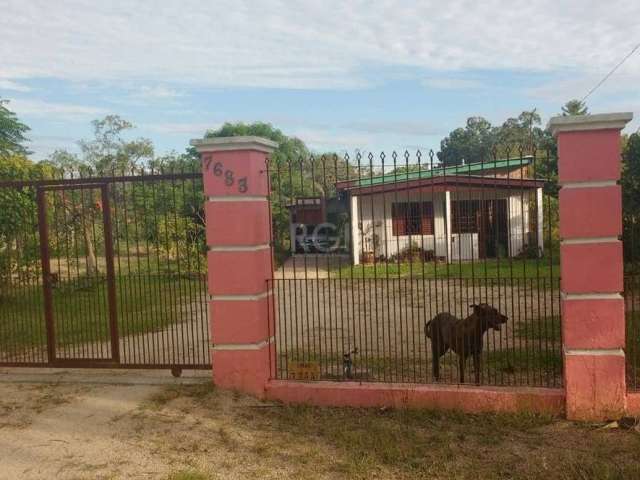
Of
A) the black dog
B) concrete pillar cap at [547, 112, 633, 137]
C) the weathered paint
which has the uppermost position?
concrete pillar cap at [547, 112, 633, 137]

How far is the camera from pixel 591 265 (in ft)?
16.5

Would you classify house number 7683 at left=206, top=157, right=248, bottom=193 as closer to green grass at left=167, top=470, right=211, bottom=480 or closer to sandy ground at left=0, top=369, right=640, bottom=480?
sandy ground at left=0, top=369, right=640, bottom=480

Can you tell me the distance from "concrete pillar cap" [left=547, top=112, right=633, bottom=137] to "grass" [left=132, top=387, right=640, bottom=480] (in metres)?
2.45

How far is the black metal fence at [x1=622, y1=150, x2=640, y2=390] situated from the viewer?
18.2ft

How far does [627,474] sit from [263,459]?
8.28 feet

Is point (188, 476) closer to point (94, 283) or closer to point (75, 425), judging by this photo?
point (75, 425)

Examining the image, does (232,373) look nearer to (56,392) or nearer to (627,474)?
(56,392)

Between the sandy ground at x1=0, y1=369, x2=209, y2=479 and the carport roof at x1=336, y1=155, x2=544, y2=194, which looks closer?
the sandy ground at x1=0, y1=369, x2=209, y2=479

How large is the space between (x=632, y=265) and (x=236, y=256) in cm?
376

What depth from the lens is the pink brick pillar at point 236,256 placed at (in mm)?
5633

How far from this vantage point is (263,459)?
Answer: 4.50 metres

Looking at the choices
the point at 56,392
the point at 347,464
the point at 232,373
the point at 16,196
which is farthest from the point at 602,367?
the point at 16,196

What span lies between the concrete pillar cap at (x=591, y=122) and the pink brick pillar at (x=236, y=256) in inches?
105

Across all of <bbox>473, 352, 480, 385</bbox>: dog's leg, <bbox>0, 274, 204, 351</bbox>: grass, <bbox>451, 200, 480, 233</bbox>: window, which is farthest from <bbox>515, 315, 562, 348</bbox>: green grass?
<bbox>0, 274, 204, 351</bbox>: grass
